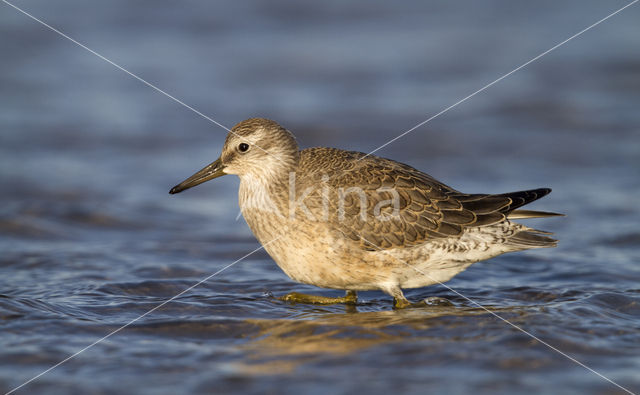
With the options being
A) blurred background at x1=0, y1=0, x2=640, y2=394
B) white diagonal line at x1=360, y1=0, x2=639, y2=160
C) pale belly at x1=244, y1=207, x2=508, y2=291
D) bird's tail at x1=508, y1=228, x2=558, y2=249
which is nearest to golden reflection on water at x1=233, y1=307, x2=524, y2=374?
blurred background at x1=0, y1=0, x2=640, y2=394

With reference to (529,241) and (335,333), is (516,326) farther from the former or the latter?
(335,333)

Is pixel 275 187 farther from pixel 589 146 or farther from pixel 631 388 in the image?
pixel 589 146

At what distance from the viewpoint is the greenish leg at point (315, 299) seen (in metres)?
6.73

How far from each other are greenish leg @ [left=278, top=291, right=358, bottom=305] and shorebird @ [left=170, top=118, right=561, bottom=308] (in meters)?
0.01

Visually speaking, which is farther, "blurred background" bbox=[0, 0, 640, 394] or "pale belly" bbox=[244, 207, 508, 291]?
"pale belly" bbox=[244, 207, 508, 291]

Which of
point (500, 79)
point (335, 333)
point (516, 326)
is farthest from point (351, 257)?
point (500, 79)

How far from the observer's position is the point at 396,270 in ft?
21.6

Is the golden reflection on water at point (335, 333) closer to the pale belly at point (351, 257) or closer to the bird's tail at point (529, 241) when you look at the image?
the pale belly at point (351, 257)

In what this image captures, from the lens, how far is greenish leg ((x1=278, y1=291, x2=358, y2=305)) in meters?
6.73

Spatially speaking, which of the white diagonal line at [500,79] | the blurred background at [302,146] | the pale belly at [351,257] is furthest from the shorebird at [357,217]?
the white diagonal line at [500,79]

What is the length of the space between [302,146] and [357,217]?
5049 millimetres

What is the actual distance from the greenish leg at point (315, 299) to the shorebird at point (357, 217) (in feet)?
0.04

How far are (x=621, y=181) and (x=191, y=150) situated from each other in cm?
622

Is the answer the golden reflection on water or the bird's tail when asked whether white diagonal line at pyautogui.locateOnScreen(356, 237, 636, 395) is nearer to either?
the golden reflection on water
